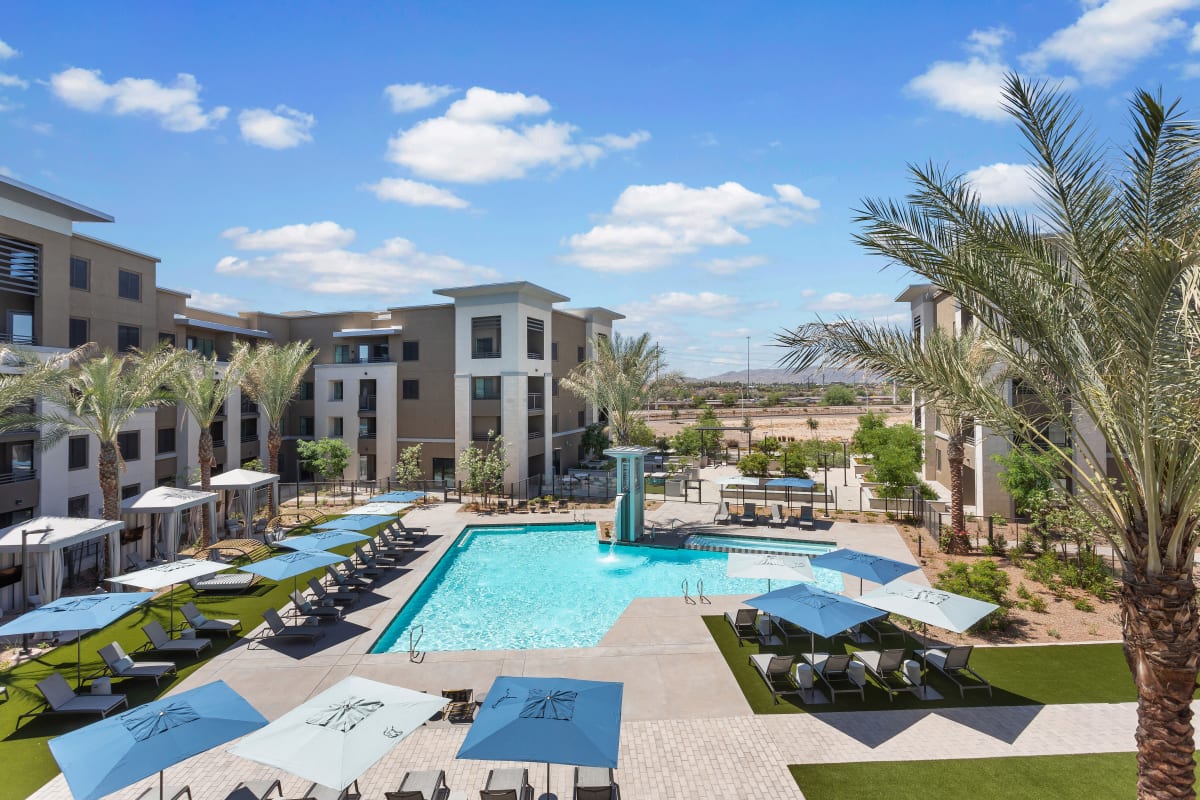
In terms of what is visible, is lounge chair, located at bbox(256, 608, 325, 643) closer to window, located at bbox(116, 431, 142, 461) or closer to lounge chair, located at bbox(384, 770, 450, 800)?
lounge chair, located at bbox(384, 770, 450, 800)

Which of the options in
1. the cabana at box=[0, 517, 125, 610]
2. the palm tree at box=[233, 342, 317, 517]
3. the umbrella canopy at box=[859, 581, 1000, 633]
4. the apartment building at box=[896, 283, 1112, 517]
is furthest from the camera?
the palm tree at box=[233, 342, 317, 517]

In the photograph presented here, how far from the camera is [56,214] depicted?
2400 centimetres

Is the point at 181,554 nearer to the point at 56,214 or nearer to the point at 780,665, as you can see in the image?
the point at 56,214

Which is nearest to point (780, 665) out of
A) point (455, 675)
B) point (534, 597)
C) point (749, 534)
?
point (455, 675)

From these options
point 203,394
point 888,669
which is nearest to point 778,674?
point 888,669

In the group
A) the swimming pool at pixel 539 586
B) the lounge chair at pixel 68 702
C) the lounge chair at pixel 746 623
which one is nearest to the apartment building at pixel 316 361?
the swimming pool at pixel 539 586

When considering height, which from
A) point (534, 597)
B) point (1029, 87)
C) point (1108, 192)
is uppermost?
point (1029, 87)

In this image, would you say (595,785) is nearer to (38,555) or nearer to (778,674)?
(778,674)

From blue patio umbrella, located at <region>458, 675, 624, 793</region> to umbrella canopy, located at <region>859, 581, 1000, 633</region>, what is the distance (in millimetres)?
6689

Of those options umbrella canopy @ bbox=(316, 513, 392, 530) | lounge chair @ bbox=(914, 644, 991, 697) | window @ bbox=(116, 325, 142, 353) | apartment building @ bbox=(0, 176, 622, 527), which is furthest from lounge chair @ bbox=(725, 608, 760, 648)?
window @ bbox=(116, 325, 142, 353)

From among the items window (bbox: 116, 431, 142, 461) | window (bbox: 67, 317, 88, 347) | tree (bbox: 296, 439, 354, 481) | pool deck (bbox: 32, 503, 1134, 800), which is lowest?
pool deck (bbox: 32, 503, 1134, 800)

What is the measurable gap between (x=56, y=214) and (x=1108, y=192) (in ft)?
106

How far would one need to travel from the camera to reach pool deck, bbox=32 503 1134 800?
9.02m

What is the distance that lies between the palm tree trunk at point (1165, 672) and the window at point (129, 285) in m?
36.5
